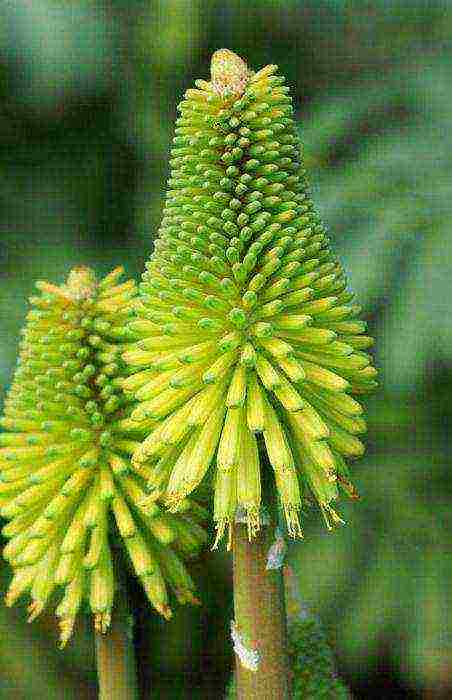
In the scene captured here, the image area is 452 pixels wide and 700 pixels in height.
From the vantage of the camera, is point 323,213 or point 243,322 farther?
point 323,213

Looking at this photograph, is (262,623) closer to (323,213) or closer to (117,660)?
(117,660)

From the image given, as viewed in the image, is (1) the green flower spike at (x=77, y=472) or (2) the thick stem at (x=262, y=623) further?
(1) the green flower spike at (x=77, y=472)

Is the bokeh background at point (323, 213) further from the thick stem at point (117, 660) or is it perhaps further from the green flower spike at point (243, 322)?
the green flower spike at point (243, 322)

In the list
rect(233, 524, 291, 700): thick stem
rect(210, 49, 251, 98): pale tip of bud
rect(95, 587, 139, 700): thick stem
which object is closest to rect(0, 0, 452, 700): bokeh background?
rect(95, 587, 139, 700): thick stem

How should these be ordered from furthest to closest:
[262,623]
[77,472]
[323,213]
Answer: [323,213]
[77,472]
[262,623]

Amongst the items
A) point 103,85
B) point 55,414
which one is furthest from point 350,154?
point 55,414

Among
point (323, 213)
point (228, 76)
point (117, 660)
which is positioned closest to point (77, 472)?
point (117, 660)

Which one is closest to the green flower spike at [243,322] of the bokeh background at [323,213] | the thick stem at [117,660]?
the thick stem at [117,660]
